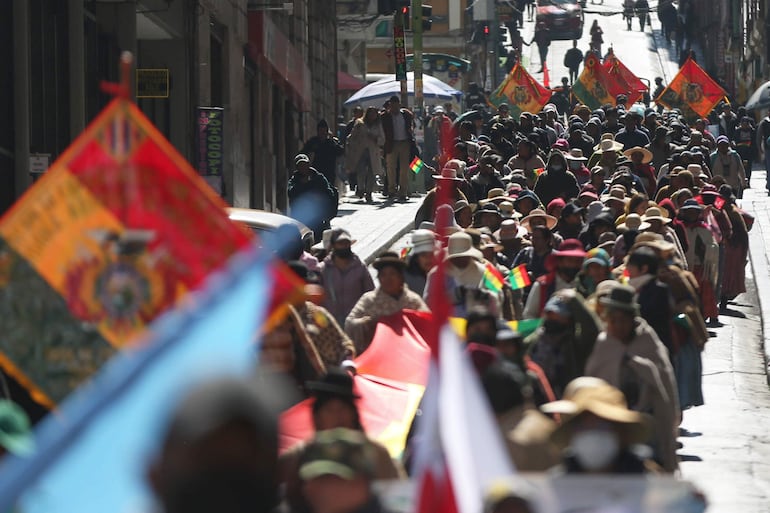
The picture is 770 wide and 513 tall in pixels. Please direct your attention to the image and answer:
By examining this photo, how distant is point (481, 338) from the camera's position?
29.8 ft

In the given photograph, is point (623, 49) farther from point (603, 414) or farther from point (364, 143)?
point (603, 414)

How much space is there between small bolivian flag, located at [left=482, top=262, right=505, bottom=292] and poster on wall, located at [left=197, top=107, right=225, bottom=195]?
389 inches

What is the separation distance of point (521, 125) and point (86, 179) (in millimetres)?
28042

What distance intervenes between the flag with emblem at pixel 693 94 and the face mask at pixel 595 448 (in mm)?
34403

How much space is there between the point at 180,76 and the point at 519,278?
10.6 m

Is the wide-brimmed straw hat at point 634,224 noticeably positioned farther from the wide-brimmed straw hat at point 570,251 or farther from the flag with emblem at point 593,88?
the flag with emblem at point 593,88

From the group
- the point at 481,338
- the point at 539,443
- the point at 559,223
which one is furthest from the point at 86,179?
the point at 559,223

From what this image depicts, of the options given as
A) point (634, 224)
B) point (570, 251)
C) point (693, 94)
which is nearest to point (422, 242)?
point (570, 251)

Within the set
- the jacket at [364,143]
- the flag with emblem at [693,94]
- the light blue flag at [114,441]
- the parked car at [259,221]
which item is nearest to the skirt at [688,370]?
the parked car at [259,221]

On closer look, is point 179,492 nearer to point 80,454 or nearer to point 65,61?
point 80,454

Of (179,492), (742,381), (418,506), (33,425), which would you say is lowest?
(742,381)

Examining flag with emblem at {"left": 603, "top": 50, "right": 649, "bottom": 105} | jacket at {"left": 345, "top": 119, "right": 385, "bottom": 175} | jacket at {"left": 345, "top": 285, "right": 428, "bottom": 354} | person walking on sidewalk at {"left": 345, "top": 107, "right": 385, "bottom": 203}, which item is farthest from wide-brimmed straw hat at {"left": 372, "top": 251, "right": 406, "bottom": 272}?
flag with emblem at {"left": 603, "top": 50, "right": 649, "bottom": 105}

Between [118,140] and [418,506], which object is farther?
[118,140]

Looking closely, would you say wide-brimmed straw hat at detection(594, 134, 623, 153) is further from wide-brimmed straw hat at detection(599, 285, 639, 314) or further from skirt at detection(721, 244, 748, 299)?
wide-brimmed straw hat at detection(599, 285, 639, 314)
